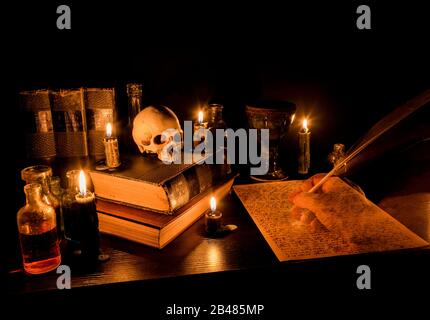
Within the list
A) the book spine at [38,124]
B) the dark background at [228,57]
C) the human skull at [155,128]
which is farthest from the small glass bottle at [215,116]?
the book spine at [38,124]

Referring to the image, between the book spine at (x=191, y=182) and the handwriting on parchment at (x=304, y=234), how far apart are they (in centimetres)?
13

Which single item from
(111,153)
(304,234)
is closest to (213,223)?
(304,234)

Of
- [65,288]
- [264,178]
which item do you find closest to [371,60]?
[264,178]

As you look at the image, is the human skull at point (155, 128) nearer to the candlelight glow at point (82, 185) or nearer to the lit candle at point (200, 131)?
the lit candle at point (200, 131)

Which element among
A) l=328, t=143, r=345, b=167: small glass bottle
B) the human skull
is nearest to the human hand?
l=328, t=143, r=345, b=167: small glass bottle

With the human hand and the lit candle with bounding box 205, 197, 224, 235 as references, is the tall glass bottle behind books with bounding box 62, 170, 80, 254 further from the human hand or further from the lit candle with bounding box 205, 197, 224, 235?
the human hand

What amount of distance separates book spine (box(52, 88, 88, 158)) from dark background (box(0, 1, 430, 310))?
13cm

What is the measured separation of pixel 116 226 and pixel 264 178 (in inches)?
25.2

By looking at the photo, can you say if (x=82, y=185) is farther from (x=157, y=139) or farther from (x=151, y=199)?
(x=157, y=139)

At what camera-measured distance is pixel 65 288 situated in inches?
34.6

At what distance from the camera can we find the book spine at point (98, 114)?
1312mm

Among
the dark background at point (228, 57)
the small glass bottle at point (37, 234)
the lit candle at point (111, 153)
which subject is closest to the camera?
the small glass bottle at point (37, 234)

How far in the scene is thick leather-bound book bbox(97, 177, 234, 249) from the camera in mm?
1002
